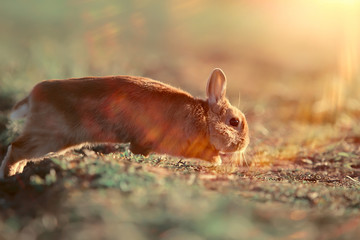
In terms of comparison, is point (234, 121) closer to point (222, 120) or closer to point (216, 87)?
point (222, 120)

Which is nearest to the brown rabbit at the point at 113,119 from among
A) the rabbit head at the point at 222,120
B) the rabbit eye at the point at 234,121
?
the rabbit head at the point at 222,120

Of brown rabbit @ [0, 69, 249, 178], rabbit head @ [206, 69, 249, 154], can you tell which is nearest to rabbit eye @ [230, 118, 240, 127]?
rabbit head @ [206, 69, 249, 154]

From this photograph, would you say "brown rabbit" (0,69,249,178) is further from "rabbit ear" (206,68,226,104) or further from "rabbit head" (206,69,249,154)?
"rabbit ear" (206,68,226,104)

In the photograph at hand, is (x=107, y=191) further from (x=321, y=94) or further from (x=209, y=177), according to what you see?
(x=321, y=94)

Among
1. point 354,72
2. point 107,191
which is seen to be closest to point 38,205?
point 107,191

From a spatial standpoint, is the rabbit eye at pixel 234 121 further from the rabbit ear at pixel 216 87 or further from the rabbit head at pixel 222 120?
the rabbit ear at pixel 216 87
